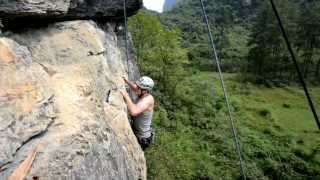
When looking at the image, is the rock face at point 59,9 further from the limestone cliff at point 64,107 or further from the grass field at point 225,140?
the grass field at point 225,140

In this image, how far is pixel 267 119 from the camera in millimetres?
52000

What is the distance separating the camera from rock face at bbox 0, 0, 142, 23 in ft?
23.2

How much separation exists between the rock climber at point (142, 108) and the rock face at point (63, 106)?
7.5 inches

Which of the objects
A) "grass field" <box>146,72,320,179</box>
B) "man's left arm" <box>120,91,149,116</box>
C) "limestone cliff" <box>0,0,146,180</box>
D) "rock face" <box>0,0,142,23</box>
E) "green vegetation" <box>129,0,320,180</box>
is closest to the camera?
"limestone cliff" <box>0,0,146,180</box>

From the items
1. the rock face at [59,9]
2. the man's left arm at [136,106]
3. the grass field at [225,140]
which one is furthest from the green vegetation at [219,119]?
the man's left arm at [136,106]

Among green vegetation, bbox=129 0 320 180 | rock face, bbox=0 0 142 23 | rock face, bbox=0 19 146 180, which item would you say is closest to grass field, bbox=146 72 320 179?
green vegetation, bbox=129 0 320 180

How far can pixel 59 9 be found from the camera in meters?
7.78

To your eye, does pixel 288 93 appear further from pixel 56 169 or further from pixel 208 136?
pixel 56 169

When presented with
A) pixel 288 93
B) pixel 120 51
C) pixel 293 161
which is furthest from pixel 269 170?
pixel 120 51

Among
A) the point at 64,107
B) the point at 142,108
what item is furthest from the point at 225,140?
→ the point at 64,107

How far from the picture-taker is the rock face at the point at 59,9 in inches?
279

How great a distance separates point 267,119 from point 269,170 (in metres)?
14.4

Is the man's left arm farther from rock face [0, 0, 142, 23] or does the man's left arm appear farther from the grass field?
the grass field

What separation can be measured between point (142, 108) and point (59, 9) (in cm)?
220
